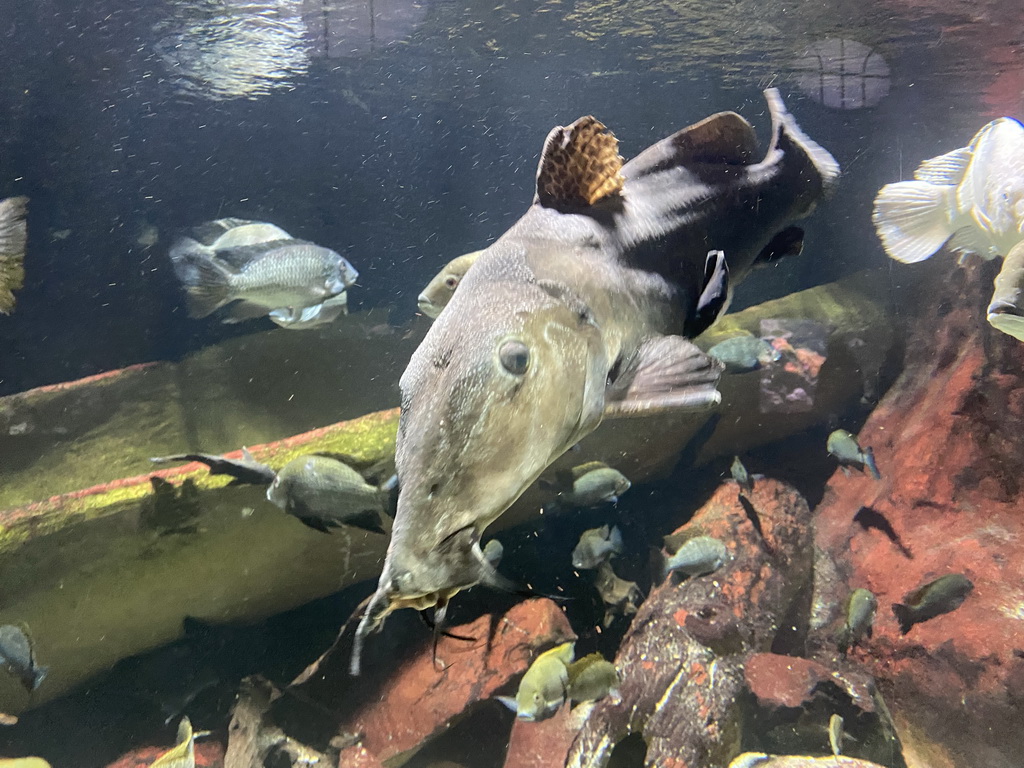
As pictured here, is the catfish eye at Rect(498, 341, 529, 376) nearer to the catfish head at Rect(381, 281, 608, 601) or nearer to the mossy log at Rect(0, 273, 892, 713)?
the catfish head at Rect(381, 281, 608, 601)

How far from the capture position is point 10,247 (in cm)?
342

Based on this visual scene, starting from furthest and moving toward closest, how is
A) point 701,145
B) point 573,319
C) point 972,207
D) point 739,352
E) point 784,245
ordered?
point 739,352, point 972,207, point 784,245, point 701,145, point 573,319

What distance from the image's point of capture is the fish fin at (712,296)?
188 centimetres

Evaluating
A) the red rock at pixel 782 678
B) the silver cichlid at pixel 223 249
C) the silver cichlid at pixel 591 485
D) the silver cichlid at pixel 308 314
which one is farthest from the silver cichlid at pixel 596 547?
the silver cichlid at pixel 223 249

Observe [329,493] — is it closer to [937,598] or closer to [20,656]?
[20,656]

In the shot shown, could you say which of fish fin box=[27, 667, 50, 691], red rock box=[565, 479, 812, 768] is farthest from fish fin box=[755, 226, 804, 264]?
fish fin box=[27, 667, 50, 691]

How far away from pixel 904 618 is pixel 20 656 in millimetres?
7020

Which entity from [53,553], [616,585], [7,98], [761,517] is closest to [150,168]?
[7,98]

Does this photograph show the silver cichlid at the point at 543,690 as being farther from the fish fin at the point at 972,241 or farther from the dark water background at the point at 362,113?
the dark water background at the point at 362,113

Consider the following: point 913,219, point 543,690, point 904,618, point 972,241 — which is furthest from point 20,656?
point 972,241

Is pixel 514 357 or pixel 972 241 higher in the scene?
pixel 514 357

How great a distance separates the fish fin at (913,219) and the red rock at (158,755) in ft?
25.0

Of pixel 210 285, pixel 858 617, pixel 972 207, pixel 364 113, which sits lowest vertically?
pixel 858 617

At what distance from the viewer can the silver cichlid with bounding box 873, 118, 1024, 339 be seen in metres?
3.33
